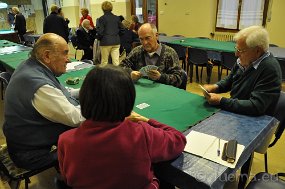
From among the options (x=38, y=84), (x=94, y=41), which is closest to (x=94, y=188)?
(x=38, y=84)

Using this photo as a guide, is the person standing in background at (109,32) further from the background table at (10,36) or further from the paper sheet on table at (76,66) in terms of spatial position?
the background table at (10,36)

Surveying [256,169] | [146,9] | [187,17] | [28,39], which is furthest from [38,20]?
[256,169]

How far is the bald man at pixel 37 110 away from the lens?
4.70 feet

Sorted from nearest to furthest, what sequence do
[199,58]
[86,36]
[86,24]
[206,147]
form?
1. [206,147]
2. [199,58]
3. [86,24]
4. [86,36]

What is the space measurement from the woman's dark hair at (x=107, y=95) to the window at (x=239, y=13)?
20.3 ft

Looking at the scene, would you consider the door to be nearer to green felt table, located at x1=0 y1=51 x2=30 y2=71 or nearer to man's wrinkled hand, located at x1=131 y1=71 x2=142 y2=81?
green felt table, located at x1=0 y1=51 x2=30 y2=71

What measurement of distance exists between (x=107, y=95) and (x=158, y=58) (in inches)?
69.6

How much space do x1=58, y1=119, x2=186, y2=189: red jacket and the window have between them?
6215 mm

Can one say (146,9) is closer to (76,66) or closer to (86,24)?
(86,24)

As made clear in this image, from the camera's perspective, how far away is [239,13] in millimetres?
6379

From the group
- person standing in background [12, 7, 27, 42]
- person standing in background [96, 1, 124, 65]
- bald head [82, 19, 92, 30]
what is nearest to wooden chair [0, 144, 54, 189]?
person standing in background [96, 1, 124, 65]

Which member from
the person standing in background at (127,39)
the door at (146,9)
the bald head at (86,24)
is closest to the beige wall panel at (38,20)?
the door at (146,9)

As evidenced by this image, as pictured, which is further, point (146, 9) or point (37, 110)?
point (146, 9)

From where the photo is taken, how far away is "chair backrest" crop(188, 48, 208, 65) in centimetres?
464
